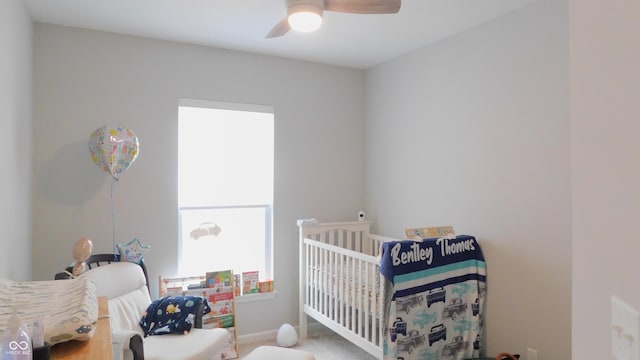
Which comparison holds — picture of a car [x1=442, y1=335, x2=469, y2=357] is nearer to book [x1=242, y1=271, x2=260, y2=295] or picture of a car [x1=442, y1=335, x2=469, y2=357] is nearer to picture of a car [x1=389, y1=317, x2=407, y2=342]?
picture of a car [x1=389, y1=317, x2=407, y2=342]

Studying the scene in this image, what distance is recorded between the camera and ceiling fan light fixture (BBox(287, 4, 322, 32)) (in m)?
2.09

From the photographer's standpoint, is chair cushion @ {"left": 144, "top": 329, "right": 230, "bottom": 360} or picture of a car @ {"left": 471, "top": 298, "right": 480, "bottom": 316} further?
picture of a car @ {"left": 471, "top": 298, "right": 480, "bottom": 316}

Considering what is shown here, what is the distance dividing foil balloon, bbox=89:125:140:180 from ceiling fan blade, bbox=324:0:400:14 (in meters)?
1.70

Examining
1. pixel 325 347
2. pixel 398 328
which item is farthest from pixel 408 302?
pixel 325 347

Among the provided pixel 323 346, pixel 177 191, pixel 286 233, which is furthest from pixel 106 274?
pixel 323 346

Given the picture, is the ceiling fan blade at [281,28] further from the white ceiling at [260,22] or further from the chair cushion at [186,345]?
the chair cushion at [186,345]

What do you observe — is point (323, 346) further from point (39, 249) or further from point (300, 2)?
point (300, 2)

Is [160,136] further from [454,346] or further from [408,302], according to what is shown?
[454,346]

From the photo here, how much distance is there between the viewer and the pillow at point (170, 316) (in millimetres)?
2689

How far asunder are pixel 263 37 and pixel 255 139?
0.95 m

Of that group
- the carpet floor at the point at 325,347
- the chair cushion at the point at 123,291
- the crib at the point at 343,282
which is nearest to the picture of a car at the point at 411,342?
the crib at the point at 343,282

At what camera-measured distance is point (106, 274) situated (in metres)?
2.67

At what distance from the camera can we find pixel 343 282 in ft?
10.2

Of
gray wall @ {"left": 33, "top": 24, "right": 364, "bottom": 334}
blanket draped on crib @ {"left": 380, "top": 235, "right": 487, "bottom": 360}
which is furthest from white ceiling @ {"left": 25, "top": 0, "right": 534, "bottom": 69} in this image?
blanket draped on crib @ {"left": 380, "top": 235, "right": 487, "bottom": 360}
